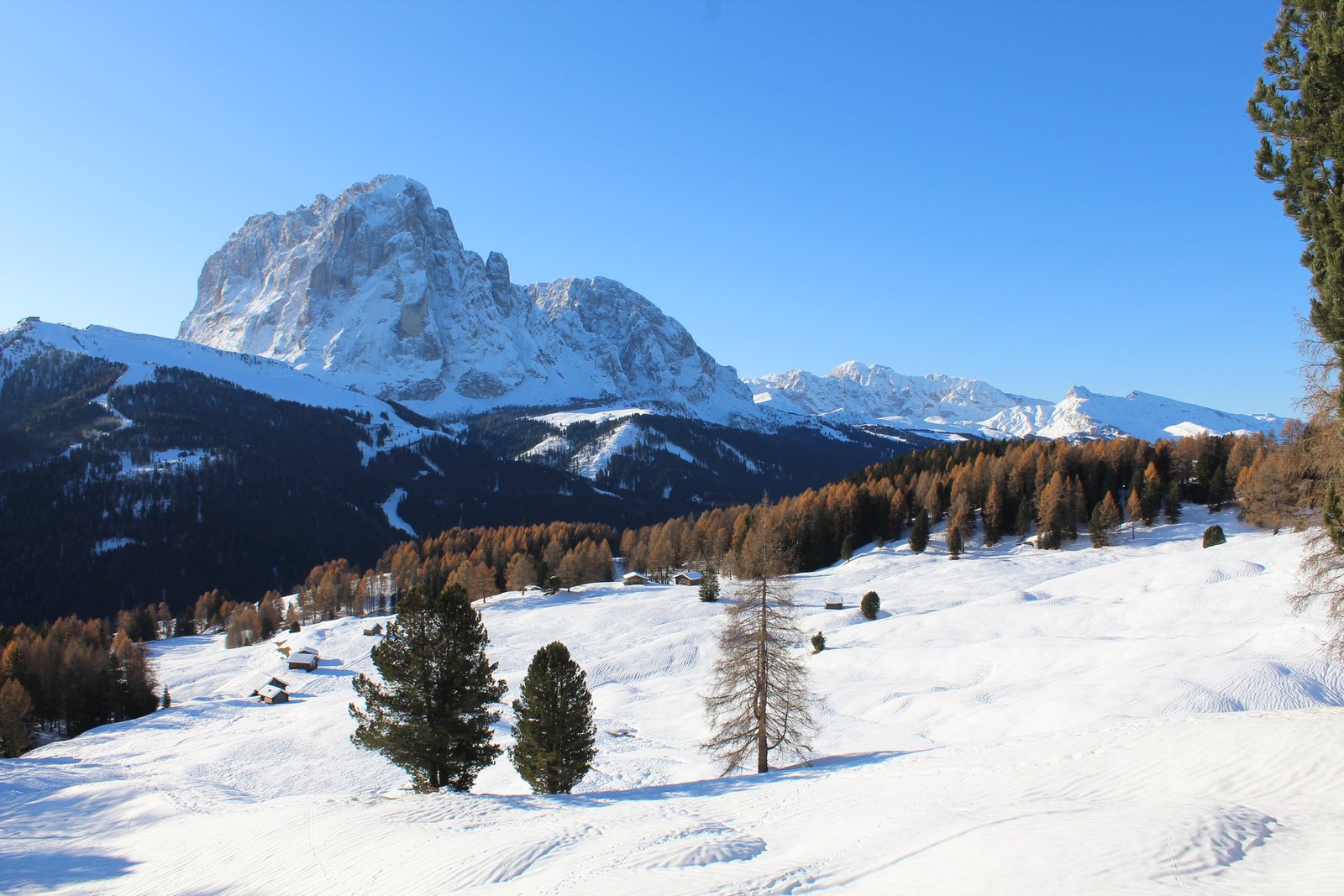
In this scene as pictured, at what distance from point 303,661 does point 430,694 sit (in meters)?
51.1

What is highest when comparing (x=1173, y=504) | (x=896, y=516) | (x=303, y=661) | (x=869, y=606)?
(x=1173, y=504)

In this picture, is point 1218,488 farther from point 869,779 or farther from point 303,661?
point 303,661

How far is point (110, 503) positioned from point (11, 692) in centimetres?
13771

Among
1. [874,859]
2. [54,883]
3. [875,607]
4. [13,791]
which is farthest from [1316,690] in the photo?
[13,791]

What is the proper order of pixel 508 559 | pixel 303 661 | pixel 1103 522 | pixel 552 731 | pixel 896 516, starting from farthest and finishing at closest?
pixel 508 559
pixel 896 516
pixel 1103 522
pixel 303 661
pixel 552 731

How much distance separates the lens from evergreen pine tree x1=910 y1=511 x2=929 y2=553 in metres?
83.1

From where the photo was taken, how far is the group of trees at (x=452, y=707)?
949 inches

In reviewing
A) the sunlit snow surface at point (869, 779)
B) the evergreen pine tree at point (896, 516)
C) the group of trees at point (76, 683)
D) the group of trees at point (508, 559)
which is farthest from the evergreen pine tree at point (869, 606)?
the group of trees at point (76, 683)

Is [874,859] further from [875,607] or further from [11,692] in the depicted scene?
[11,692]

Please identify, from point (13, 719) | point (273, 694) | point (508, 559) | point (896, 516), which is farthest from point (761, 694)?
point (508, 559)

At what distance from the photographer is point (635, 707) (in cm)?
4491

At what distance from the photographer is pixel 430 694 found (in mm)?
24328

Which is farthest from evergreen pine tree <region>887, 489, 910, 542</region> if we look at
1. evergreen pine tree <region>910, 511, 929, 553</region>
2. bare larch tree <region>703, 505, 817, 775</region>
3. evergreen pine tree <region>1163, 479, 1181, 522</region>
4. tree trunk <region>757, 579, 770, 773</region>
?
tree trunk <region>757, 579, 770, 773</region>

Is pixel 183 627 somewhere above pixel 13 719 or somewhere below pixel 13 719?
below
